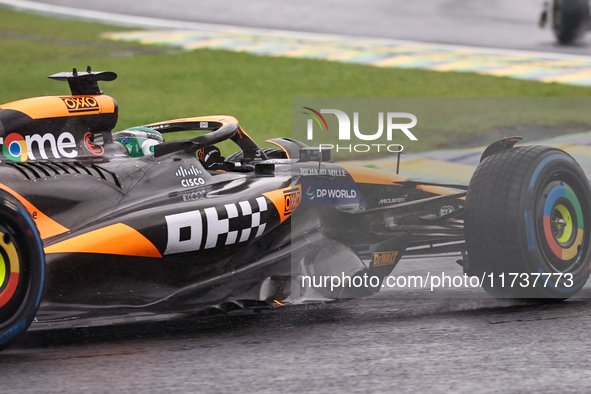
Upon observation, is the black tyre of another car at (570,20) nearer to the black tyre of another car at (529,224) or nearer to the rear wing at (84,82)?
the black tyre of another car at (529,224)

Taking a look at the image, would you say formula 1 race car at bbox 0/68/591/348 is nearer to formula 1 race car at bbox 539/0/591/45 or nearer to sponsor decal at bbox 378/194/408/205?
sponsor decal at bbox 378/194/408/205

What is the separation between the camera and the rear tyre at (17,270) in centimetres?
268

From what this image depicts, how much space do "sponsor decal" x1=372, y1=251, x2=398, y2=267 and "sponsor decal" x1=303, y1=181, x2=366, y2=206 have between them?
260 mm

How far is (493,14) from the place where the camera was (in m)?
16.6

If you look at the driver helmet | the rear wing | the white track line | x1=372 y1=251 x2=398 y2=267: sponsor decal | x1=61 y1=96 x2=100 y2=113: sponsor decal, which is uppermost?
the white track line

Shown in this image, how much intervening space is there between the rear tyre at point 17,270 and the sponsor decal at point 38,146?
0.67m

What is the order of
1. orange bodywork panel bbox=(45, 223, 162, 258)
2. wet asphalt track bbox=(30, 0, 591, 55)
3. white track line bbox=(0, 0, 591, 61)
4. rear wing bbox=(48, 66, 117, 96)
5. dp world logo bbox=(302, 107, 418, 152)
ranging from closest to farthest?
orange bodywork panel bbox=(45, 223, 162, 258) < dp world logo bbox=(302, 107, 418, 152) < rear wing bbox=(48, 66, 117, 96) < white track line bbox=(0, 0, 591, 61) < wet asphalt track bbox=(30, 0, 591, 55)

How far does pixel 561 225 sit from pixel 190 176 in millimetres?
1753

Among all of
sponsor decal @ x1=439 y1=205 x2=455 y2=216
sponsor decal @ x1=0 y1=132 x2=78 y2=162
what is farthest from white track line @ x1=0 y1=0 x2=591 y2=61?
sponsor decal @ x1=0 y1=132 x2=78 y2=162

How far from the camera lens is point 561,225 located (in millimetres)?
3633

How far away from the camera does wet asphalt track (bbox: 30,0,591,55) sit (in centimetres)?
1491

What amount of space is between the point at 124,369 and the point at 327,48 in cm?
1191

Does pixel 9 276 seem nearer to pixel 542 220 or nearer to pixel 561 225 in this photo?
pixel 542 220

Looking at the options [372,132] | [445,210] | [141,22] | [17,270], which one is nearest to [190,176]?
[372,132]
